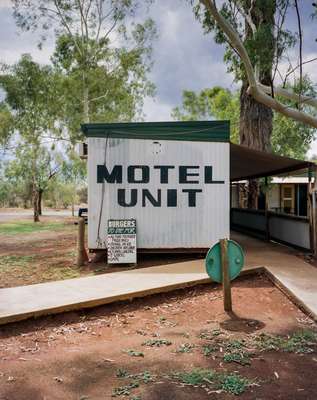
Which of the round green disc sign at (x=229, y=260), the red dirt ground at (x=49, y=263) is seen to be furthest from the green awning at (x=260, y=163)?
the round green disc sign at (x=229, y=260)

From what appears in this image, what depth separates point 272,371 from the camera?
3277 millimetres

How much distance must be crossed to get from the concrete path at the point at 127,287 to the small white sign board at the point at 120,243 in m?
0.93

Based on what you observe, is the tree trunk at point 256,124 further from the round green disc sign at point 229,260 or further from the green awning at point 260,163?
the round green disc sign at point 229,260

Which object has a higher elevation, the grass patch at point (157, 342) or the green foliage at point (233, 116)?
the green foliage at point (233, 116)

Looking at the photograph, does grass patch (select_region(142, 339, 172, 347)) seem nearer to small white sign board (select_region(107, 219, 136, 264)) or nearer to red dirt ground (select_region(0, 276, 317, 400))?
red dirt ground (select_region(0, 276, 317, 400))

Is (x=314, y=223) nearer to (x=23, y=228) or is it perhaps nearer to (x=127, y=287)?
(x=127, y=287)

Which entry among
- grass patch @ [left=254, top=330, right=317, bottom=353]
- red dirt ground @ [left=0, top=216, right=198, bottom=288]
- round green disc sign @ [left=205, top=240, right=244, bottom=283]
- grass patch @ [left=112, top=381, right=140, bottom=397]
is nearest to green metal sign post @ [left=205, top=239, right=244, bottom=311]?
round green disc sign @ [left=205, top=240, right=244, bottom=283]

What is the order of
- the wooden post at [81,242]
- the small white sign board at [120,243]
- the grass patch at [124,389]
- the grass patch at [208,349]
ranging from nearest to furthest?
the grass patch at [124,389]
the grass patch at [208,349]
the small white sign board at [120,243]
the wooden post at [81,242]

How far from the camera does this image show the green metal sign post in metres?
4.81

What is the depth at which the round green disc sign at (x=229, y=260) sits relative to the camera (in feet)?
15.9

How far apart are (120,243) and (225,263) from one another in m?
3.28

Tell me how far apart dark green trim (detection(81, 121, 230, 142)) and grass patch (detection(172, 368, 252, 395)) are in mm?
5399

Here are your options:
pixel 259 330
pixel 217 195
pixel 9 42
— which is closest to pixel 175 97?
pixel 9 42

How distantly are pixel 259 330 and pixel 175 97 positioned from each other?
27.1 m
